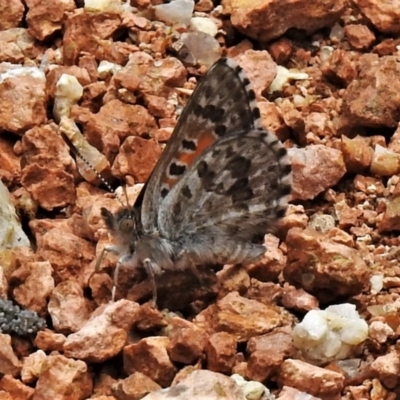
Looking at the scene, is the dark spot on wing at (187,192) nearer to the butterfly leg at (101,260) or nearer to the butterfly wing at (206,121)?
the butterfly wing at (206,121)

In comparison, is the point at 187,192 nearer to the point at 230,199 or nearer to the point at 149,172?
the point at 230,199

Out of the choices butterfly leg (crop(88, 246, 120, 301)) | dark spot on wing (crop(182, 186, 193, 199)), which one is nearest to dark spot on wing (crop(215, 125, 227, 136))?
dark spot on wing (crop(182, 186, 193, 199))

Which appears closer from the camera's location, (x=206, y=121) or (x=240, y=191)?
(x=206, y=121)

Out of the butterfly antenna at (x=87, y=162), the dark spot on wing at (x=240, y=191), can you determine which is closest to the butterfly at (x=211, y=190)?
the dark spot on wing at (x=240, y=191)

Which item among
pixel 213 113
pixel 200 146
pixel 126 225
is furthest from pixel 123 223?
pixel 213 113

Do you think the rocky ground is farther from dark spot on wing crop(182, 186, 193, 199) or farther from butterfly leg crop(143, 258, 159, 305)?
dark spot on wing crop(182, 186, 193, 199)

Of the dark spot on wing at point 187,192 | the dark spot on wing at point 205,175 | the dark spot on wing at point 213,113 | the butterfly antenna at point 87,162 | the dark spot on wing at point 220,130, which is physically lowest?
the butterfly antenna at point 87,162

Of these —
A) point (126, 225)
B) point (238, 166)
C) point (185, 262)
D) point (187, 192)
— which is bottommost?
point (185, 262)
